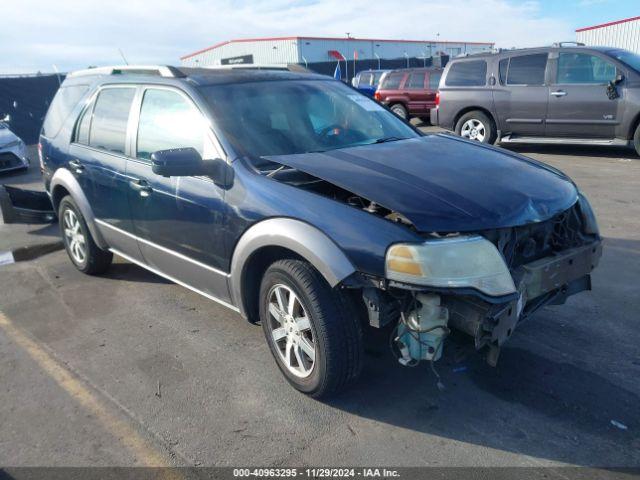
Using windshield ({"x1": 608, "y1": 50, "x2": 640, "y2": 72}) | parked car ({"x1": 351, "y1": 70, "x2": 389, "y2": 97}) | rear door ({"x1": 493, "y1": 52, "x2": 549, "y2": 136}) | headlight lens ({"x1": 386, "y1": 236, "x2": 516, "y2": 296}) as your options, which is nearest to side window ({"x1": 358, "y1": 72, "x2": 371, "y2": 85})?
parked car ({"x1": 351, "y1": 70, "x2": 389, "y2": 97})

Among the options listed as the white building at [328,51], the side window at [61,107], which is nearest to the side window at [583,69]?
the side window at [61,107]

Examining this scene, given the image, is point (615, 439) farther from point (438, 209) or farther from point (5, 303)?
point (5, 303)

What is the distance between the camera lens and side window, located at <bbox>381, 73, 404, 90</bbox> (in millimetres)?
16469

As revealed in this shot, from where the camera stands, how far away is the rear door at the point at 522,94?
32.7 feet

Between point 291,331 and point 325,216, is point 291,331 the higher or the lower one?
the lower one

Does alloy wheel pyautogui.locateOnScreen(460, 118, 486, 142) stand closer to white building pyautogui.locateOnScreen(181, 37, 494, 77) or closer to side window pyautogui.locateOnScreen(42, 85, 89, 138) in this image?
side window pyautogui.locateOnScreen(42, 85, 89, 138)

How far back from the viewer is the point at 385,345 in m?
3.56

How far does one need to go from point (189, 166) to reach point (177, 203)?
0.48 meters

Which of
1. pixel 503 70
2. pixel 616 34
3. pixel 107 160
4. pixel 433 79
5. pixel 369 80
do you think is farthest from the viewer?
pixel 616 34

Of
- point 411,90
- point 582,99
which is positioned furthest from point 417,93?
point 582,99

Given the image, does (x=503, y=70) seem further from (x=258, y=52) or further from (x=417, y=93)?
(x=258, y=52)

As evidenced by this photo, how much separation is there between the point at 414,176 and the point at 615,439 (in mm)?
1603

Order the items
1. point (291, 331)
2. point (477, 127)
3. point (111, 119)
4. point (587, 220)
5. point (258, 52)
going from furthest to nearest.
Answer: point (258, 52) → point (477, 127) → point (111, 119) → point (587, 220) → point (291, 331)

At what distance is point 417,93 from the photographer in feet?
52.3
